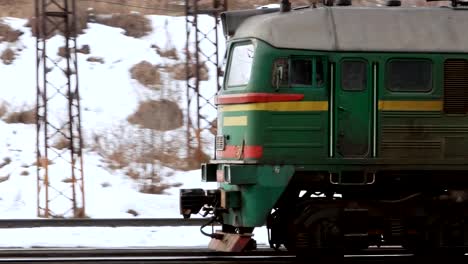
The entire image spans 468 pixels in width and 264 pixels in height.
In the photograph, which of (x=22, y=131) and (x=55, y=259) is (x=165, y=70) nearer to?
(x=22, y=131)

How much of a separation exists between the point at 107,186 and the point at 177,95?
305 inches

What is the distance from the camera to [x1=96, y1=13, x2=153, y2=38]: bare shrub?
3950 cm

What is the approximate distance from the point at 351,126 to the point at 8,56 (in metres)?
26.3

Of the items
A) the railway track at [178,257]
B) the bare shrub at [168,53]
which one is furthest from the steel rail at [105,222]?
the bare shrub at [168,53]

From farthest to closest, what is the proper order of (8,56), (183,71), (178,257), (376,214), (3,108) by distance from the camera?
(8,56)
(183,71)
(3,108)
(178,257)
(376,214)

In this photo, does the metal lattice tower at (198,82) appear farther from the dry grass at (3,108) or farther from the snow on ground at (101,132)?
the dry grass at (3,108)

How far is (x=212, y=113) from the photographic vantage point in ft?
108

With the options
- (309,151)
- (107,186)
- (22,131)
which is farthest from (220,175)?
(22,131)

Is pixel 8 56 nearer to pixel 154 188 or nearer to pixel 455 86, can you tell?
pixel 154 188

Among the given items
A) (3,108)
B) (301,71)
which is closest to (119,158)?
(3,108)

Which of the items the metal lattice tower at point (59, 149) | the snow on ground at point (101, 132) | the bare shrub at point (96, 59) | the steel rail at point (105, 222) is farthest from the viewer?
the bare shrub at point (96, 59)

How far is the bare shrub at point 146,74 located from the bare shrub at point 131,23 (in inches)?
135

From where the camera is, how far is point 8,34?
38.4 meters

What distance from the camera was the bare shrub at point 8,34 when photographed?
1494 inches
